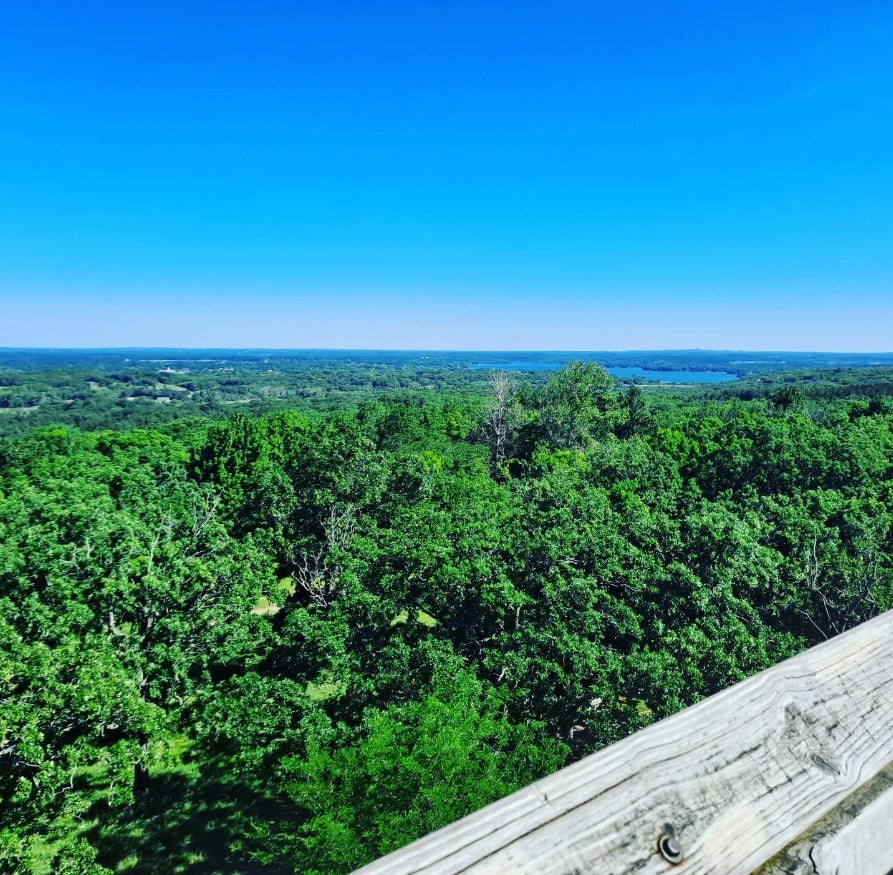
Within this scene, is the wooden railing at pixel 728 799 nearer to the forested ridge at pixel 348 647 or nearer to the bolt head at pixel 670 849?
the bolt head at pixel 670 849

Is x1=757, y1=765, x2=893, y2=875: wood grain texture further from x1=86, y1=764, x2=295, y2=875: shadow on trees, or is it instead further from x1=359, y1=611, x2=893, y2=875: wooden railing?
x1=86, y1=764, x2=295, y2=875: shadow on trees

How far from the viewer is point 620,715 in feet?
48.1

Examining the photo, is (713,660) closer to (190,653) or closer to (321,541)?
(190,653)

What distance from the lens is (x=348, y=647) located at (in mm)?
17422

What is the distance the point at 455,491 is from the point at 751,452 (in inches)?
789

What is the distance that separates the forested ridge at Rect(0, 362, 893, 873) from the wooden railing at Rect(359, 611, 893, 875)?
33.2ft

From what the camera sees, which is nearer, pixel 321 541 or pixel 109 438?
pixel 321 541

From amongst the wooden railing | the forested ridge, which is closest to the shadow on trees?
the forested ridge

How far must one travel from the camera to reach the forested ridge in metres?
11.9

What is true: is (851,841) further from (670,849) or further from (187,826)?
(187,826)

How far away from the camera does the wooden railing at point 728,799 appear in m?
1.31

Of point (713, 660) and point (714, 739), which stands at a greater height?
point (714, 739)

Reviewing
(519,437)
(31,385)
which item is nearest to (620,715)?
(519,437)

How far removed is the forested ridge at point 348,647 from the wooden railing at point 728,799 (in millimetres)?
10130
